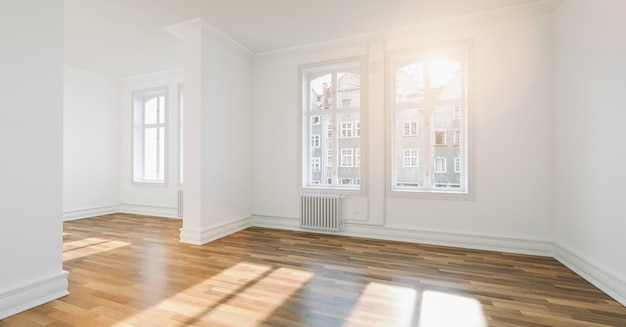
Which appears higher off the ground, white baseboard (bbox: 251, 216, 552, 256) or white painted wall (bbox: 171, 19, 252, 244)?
white painted wall (bbox: 171, 19, 252, 244)

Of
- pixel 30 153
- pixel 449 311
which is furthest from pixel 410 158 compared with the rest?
pixel 30 153

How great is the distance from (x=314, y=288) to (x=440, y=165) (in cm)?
274

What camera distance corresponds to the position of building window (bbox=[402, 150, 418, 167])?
4.32 meters

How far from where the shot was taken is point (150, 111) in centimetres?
667

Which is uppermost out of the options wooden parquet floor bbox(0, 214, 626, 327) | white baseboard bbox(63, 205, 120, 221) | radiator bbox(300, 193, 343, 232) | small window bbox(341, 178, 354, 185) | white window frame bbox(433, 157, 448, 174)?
white window frame bbox(433, 157, 448, 174)

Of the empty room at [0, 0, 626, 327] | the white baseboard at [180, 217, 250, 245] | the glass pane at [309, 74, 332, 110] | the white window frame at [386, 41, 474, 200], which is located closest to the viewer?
the empty room at [0, 0, 626, 327]

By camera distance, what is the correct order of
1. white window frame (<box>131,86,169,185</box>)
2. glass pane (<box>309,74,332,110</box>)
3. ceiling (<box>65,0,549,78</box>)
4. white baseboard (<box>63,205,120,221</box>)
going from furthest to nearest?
white window frame (<box>131,86,169,185</box>) < white baseboard (<box>63,205,120,221</box>) < glass pane (<box>309,74,332,110</box>) < ceiling (<box>65,0,549,78</box>)

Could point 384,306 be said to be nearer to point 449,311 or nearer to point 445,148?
point 449,311

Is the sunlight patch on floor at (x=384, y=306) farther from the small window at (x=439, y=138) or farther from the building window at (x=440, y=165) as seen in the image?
the small window at (x=439, y=138)

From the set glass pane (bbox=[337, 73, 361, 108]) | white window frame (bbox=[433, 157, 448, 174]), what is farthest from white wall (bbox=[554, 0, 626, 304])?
glass pane (bbox=[337, 73, 361, 108])

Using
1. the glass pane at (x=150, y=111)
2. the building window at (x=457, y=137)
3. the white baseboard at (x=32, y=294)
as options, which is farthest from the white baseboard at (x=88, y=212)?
the building window at (x=457, y=137)

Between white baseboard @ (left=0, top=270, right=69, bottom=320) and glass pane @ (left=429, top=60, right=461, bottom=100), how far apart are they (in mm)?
4850

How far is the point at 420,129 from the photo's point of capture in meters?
4.30

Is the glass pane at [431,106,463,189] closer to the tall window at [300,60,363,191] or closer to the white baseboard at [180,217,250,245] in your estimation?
the tall window at [300,60,363,191]
